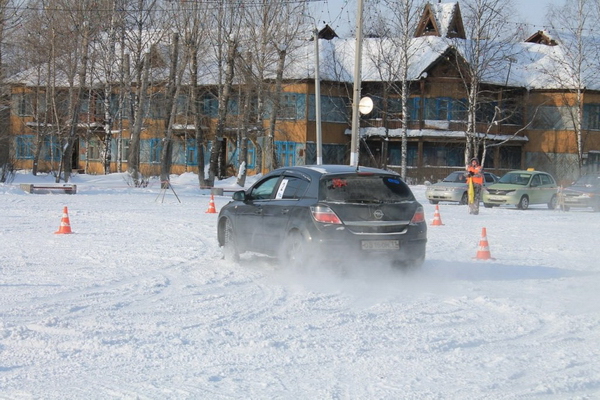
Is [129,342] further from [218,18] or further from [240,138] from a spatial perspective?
[240,138]

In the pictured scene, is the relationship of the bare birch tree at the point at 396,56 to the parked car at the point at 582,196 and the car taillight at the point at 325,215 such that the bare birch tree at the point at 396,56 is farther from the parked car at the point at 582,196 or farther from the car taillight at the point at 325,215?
the car taillight at the point at 325,215

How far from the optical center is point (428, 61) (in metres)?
54.8

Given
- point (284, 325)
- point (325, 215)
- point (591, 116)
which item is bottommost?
point (284, 325)

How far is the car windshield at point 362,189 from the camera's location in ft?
38.1

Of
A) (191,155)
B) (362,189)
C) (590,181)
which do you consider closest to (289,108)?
(191,155)

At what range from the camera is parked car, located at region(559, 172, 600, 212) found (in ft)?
104

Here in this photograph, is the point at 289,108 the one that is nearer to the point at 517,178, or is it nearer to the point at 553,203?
the point at 517,178

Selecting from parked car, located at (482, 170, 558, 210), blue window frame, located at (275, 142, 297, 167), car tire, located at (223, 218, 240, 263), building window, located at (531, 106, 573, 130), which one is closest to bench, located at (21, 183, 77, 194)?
parked car, located at (482, 170, 558, 210)

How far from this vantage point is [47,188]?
1302 inches

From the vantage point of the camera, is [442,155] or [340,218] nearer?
[340,218]

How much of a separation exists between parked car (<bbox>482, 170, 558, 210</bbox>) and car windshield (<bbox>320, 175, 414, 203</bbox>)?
2125 centimetres

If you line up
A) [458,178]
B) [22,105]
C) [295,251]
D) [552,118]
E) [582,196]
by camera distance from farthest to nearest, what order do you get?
[22,105], [552,118], [458,178], [582,196], [295,251]

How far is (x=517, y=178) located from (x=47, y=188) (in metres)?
17.8

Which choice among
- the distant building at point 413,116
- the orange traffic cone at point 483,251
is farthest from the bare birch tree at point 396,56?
the orange traffic cone at point 483,251
